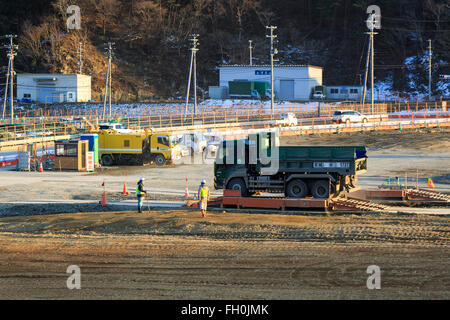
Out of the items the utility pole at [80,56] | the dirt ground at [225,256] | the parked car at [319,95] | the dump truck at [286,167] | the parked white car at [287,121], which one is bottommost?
the dirt ground at [225,256]

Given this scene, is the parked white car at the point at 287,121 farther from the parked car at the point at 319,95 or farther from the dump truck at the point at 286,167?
the dump truck at the point at 286,167

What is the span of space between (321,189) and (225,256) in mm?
8314

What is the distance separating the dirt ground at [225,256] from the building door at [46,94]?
6982 centimetres

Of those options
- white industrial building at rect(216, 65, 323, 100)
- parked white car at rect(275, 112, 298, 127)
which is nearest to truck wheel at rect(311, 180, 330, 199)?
parked white car at rect(275, 112, 298, 127)

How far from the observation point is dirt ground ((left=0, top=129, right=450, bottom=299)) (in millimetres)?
13906

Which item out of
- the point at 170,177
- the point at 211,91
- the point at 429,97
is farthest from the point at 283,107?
the point at 170,177

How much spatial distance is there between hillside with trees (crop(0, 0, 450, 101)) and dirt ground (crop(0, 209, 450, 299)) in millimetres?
75094

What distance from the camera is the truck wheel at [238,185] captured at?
82.1 feet

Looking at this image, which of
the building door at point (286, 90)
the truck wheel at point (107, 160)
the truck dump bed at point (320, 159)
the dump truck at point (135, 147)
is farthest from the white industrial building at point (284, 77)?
the truck dump bed at point (320, 159)

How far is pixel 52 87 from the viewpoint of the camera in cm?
9025

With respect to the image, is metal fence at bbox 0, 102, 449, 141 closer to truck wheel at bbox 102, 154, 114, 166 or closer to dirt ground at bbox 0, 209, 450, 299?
truck wheel at bbox 102, 154, 114, 166

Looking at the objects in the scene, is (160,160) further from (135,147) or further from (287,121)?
(287,121)

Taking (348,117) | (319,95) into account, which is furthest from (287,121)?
(319,95)
